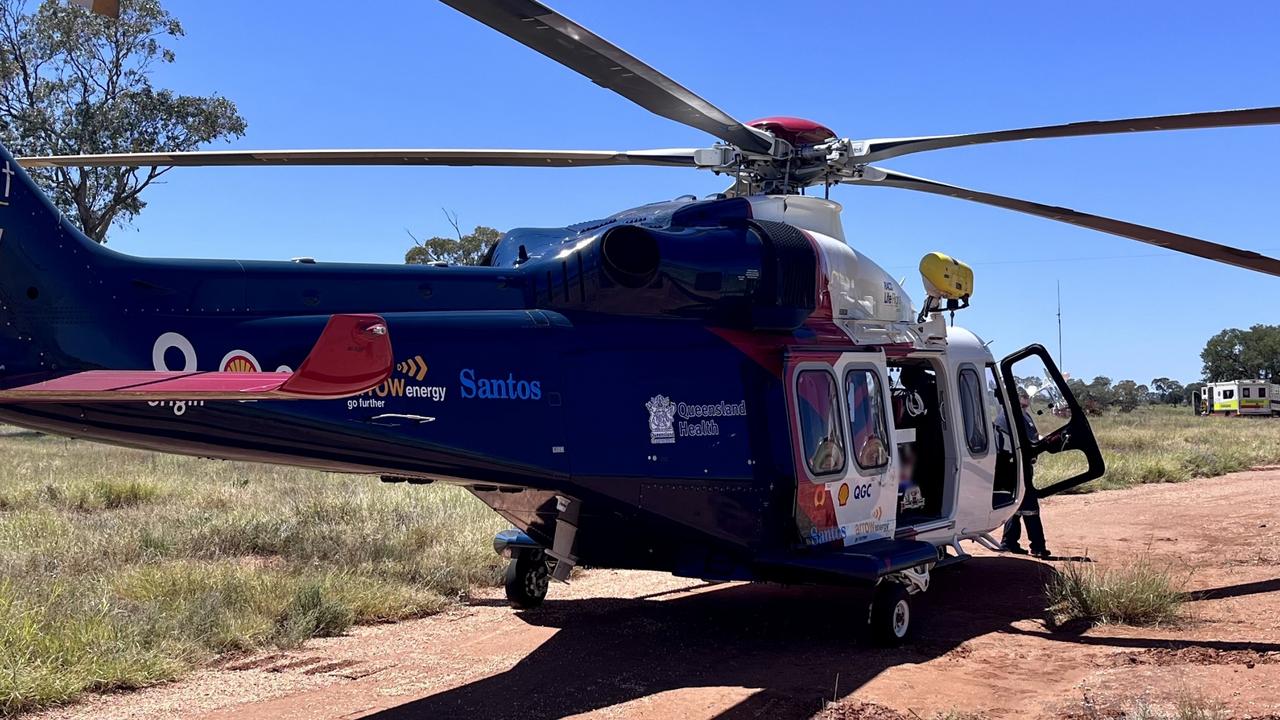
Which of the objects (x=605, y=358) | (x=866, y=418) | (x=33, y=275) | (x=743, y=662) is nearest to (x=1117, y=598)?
(x=866, y=418)

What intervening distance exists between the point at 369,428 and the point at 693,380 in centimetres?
241

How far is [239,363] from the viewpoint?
6.54m

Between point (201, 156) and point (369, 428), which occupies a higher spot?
point (201, 156)

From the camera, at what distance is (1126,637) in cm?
842

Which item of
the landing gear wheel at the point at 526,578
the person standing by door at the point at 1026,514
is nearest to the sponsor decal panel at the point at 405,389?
the landing gear wheel at the point at 526,578

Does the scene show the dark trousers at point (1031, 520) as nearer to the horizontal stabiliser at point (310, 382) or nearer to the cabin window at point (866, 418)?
the cabin window at point (866, 418)

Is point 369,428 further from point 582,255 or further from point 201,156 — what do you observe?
point 201,156

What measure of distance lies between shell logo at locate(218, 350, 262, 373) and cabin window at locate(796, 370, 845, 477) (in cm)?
392

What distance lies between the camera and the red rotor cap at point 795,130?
351 inches

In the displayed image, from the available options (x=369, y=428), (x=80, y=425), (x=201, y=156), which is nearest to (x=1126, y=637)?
(x=369, y=428)

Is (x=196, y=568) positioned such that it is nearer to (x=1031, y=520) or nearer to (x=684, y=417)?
(x=684, y=417)

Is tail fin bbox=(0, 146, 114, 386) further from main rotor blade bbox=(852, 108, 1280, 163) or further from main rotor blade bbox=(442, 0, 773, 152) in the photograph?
main rotor blade bbox=(852, 108, 1280, 163)

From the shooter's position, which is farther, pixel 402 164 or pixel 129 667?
pixel 402 164

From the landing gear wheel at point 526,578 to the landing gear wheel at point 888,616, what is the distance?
9.64 ft
